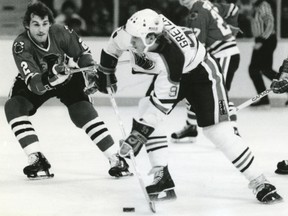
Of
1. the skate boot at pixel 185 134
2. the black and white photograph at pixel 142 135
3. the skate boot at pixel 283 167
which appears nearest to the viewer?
the black and white photograph at pixel 142 135

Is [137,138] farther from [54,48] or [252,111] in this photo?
[252,111]

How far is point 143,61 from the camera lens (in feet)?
12.0

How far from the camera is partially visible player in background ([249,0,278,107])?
7523 millimetres

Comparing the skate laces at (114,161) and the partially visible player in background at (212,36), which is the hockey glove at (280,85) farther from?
the partially visible player in background at (212,36)

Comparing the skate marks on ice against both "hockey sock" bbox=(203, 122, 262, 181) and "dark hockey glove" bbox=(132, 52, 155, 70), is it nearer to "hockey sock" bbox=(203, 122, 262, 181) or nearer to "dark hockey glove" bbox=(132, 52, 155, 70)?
"hockey sock" bbox=(203, 122, 262, 181)

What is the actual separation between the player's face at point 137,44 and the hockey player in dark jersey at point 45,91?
0.78m

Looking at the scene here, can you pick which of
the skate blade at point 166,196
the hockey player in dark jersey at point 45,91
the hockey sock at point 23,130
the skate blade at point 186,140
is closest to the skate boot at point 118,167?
the hockey player in dark jersey at point 45,91

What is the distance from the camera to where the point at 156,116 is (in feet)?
11.5

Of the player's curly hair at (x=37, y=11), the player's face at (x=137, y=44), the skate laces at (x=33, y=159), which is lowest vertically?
the skate laces at (x=33, y=159)

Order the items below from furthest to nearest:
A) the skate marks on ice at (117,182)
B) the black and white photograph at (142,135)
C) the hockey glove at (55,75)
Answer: the hockey glove at (55,75) < the skate marks on ice at (117,182) < the black and white photograph at (142,135)

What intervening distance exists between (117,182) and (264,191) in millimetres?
Result: 843

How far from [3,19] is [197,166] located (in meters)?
3.63

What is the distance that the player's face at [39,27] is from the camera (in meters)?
4.28

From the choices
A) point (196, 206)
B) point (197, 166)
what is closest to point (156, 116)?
point (196, 206)
